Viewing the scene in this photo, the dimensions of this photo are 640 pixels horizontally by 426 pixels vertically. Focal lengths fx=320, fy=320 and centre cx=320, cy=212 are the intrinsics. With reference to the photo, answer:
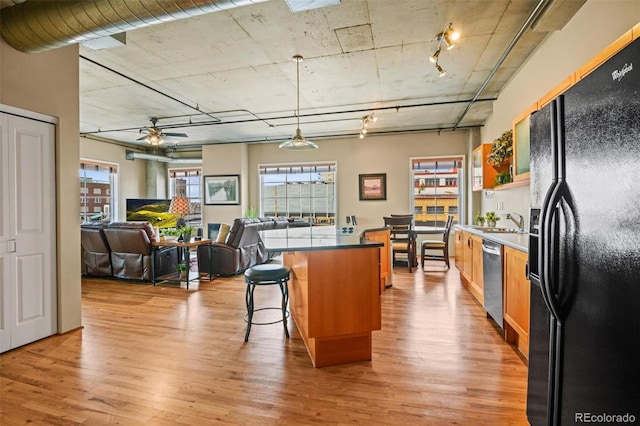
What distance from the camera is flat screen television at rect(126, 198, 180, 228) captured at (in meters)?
7.66

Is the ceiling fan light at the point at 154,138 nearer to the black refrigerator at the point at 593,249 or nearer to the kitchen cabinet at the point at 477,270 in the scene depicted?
the kitchen cabinet at the point at 477,270

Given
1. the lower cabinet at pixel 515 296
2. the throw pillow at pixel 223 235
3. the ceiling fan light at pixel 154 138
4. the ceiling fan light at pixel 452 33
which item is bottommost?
the lower cabinet at pixel 515 296

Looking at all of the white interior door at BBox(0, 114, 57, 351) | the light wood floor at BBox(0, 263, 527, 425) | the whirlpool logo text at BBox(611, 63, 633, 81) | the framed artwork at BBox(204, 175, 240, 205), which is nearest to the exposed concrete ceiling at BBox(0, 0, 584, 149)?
the white interior door at BBox(0, 114, 57, 351)

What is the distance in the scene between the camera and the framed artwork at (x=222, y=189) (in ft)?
28.0

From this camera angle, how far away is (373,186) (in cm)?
786

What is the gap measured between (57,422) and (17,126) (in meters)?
2.42

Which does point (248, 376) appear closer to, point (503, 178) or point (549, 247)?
point (549, 247)

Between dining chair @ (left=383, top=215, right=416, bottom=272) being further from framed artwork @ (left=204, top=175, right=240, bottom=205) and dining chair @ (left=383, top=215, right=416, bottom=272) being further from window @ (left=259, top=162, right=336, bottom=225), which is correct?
framed artwork @ (left=204, top=175, right=240, bottom=205)

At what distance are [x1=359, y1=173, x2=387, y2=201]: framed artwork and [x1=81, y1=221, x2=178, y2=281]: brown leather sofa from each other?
454 centimetres

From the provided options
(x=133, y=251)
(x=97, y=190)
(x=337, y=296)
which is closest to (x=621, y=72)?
(x=337, y=296)

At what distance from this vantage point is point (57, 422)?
1794 mm

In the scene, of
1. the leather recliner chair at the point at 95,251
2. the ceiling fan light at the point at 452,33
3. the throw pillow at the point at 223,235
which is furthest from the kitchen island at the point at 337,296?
the leather recliner chair at the point at 95,251

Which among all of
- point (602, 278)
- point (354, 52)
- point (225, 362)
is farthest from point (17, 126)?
point (602, 278)

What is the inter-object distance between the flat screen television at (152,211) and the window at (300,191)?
2.39m
